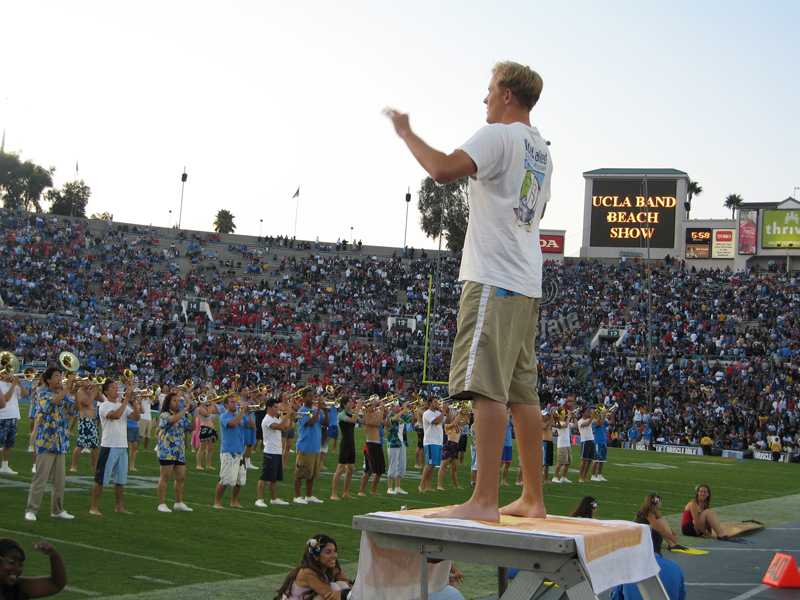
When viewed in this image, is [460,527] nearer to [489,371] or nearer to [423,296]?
[489,371]

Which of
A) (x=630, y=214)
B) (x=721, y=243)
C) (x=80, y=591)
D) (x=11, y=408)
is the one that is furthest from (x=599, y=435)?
(x=721, y=243)

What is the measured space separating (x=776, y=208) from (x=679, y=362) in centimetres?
1637

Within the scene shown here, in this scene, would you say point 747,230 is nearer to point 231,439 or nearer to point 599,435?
point 599,435

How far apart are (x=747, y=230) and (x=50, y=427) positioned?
45.5 m

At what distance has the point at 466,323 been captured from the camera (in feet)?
9.90

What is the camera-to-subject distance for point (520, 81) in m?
3.28

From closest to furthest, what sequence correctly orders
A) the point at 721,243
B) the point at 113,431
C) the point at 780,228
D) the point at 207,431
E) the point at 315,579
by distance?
the point at 315,579
the point at 113,431
the point at 207,431
the point at 780,228
the point at 721,243

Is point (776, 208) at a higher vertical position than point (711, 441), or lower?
higher

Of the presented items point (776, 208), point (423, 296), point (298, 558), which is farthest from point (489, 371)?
point (776, 208)

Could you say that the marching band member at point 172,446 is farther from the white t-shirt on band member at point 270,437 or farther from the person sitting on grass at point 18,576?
the person sitting on grass at point 18,576

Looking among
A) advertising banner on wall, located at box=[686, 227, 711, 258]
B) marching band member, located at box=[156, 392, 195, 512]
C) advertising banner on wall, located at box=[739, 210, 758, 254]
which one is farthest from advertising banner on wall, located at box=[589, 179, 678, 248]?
marching band member, located at box=[156, 392, 195, 512]

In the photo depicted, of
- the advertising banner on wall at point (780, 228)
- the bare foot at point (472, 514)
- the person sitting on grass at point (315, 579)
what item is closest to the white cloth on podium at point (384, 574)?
the bare foot at point (472, 514)

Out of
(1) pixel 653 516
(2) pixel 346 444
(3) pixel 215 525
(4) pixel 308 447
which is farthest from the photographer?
(2) pixel 346 444

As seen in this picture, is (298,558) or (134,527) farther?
(134,527)
